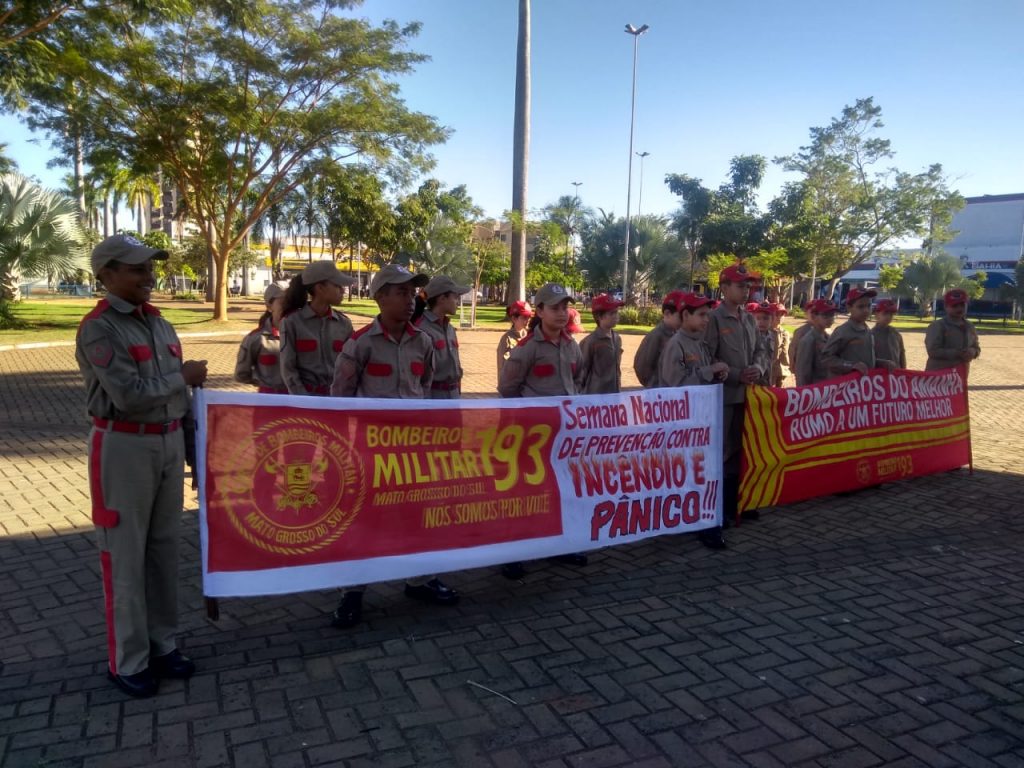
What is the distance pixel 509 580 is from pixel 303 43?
19.8 metres

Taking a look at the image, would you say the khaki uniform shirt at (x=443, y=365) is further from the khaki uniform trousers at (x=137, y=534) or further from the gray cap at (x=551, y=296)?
the khaki uniform trousers at (x=137, y=534)

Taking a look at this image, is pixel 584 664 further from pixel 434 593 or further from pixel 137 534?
pixel 137 534

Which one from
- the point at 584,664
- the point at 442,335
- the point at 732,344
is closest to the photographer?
the point at 584,664

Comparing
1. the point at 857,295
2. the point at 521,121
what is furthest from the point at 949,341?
the point at 521,121

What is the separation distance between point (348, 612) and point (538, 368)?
2.01m

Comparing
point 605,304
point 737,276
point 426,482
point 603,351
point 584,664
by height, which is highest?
point 737,276

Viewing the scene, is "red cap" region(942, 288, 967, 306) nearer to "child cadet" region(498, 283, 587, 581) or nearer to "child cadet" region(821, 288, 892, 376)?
"child cadet" region(821, 288, 892, 376)

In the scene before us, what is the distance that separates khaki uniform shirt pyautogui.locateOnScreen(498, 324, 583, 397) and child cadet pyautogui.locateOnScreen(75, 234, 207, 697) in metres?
2.19

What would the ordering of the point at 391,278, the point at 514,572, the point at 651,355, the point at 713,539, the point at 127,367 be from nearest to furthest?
the point at 127,367, the point at 391,278, the point at 514,572, the point at 713,539, the point at 651,355

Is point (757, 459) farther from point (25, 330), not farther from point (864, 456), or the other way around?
point (25, 330)

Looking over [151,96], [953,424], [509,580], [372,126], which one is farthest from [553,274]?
[509,580]

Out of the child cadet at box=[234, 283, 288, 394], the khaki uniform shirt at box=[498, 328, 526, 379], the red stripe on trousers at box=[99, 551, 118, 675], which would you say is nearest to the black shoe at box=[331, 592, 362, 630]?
the red stripe on trousers at box=[99, 551, 118, 675]

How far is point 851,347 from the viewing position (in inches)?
277

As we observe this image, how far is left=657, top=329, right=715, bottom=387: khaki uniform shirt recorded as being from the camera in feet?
17.9
